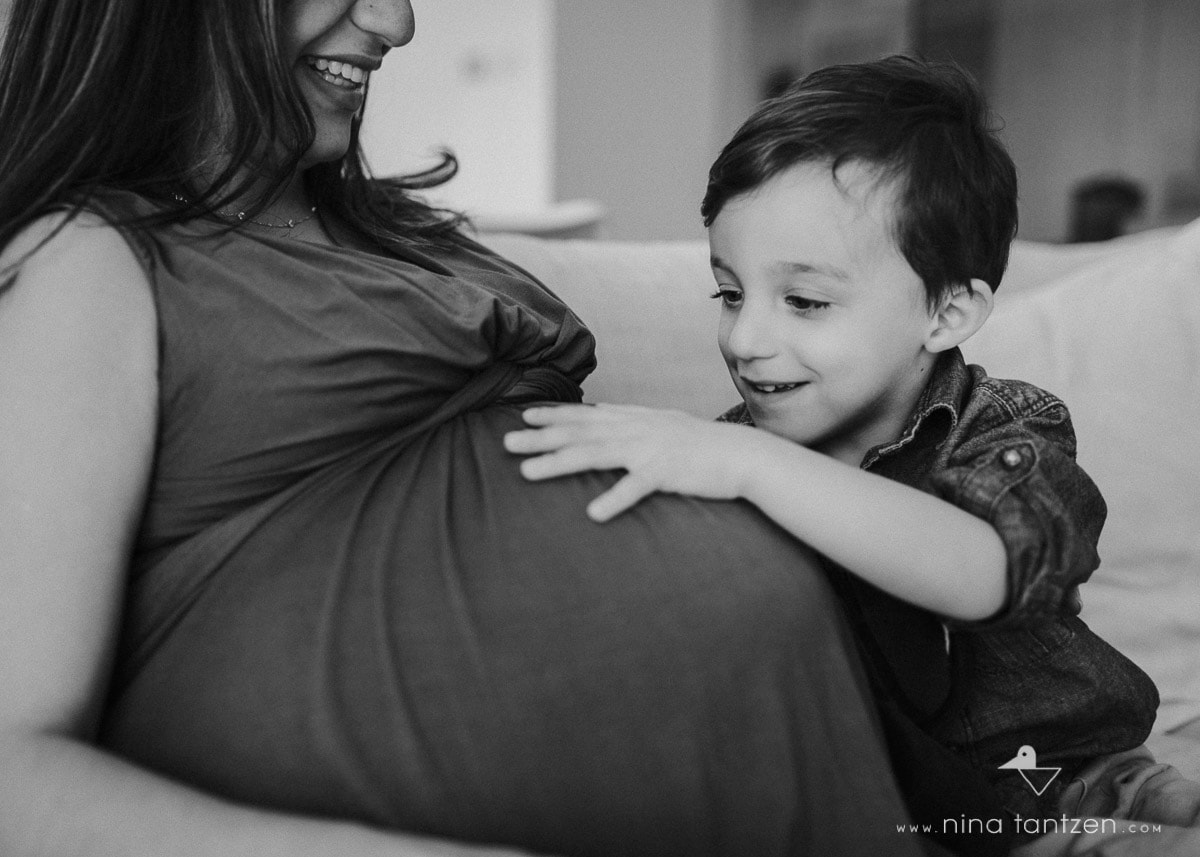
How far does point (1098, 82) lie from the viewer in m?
5.93

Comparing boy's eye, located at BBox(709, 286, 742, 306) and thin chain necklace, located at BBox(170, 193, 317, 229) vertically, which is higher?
thin chain necklace, located at BBox(170, 193, 317, 229)

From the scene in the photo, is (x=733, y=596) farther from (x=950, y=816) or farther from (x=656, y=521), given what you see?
(x=950, y=816)

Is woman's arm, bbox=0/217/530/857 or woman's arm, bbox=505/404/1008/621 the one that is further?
woman's arm, bbox=505/404/1008/621

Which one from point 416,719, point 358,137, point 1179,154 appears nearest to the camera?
point 416,719

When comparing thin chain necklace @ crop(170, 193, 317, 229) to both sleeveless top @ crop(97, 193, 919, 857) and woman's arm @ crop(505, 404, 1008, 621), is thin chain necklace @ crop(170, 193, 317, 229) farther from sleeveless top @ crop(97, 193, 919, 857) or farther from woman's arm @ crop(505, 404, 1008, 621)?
woman's arm @ crop(505, 404, 1008, 621)

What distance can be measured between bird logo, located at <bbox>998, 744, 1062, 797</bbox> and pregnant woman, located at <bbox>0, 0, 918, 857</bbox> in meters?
0.26

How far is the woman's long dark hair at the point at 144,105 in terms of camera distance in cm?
83

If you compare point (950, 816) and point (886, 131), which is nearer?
point (950, 816)

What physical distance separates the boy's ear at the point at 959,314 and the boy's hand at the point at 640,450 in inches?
10.8

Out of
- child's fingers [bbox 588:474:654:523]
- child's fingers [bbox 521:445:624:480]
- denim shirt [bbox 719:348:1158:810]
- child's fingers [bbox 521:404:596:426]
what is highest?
child's fingers [bbox 521:404:596:426]

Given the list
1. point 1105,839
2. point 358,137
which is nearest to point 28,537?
point 358,137

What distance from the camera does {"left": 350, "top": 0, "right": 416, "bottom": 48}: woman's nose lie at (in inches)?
38.5

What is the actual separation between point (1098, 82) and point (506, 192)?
3.28m

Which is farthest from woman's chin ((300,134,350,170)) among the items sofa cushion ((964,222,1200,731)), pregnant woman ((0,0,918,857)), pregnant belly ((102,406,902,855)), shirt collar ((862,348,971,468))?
sofa cushion ((964,222,1200,731))
